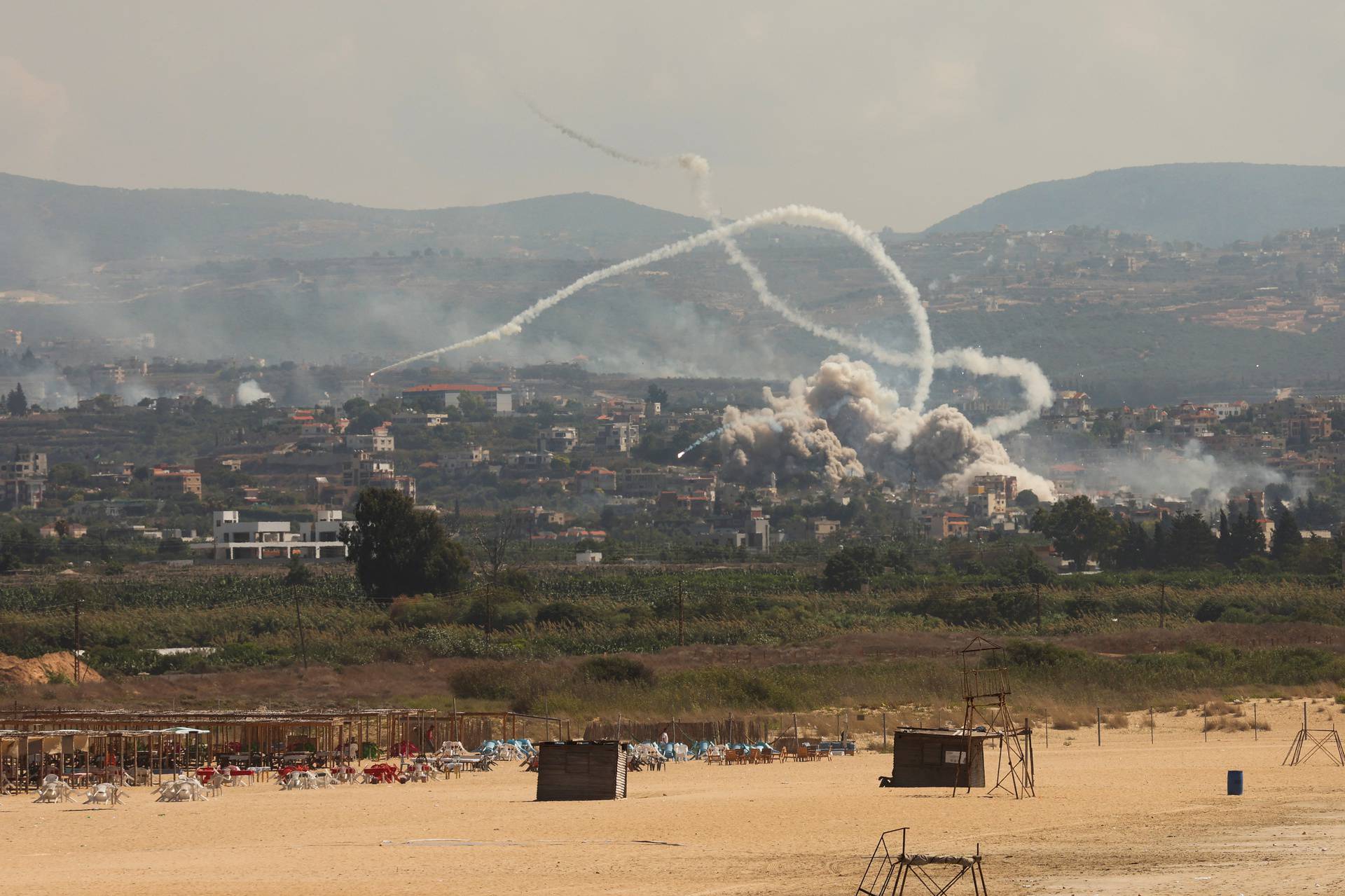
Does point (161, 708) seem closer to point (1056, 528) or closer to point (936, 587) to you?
point (936, 587)

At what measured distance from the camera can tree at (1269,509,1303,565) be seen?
11362 centimetres

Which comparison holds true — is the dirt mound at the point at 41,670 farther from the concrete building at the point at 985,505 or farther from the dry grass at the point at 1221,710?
the concrete building at the point at 985,505

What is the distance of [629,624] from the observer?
7619 centimetres

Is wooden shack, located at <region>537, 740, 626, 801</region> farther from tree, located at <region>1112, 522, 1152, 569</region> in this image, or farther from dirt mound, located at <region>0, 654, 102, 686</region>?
tree, located at <region>1112, 522, 1152, 569</region>

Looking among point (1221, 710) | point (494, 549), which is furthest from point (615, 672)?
point (494, 549)

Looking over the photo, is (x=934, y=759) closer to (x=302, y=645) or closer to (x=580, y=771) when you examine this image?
(x=580, y=771)

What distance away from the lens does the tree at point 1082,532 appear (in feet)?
416

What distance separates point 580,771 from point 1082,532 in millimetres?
99124

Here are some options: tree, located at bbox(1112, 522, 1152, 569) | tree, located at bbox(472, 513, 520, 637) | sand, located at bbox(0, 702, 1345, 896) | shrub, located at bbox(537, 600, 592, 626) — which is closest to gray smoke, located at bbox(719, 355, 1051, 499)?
tree, located at bbox(472, 513, 520, 637)

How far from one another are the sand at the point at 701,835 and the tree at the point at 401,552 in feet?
170

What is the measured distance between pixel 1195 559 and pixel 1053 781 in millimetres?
86741

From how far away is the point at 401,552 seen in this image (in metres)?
90.0

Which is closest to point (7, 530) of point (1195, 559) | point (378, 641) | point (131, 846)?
point (1195, 559)

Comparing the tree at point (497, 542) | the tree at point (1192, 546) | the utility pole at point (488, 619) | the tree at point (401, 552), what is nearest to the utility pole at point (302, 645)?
the utility pole at point (488, 619)
